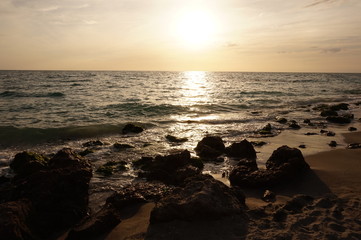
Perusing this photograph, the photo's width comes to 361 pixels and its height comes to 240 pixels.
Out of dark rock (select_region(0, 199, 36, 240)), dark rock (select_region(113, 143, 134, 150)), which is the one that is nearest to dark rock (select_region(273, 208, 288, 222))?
dark rock (select_region(0, 199, 36, 240))

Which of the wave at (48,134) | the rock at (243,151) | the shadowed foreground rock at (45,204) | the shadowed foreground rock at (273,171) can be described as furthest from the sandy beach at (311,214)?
the wave at (48,134)

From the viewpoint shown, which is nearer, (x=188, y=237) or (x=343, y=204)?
(x=188, y=237)

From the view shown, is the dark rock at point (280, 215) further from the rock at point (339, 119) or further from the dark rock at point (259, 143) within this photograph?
the rock at point (339, 119)

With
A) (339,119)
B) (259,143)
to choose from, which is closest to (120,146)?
(259,143)

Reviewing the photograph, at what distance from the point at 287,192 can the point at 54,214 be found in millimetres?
5459

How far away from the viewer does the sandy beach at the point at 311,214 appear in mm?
4676

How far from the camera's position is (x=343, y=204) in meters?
5.65

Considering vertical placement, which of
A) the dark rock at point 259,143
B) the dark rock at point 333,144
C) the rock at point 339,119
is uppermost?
the rock at point 339,119

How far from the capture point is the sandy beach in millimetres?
4676

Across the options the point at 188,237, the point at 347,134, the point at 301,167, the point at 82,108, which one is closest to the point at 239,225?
the point at 188,237

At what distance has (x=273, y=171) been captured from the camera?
24.0 ft

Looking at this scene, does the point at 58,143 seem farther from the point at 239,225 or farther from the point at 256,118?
the point at 256,118

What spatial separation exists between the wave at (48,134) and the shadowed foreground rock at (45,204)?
6.93m

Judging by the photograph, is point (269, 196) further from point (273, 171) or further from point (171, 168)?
point (171, 168)
